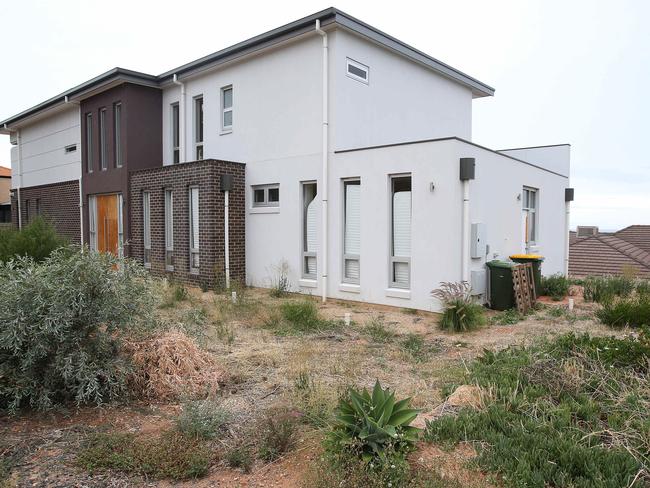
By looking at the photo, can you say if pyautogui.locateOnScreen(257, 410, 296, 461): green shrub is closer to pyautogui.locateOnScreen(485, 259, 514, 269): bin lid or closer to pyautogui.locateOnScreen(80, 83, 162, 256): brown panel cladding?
pyautogui.locateOnScreen(485, 259, 514, 269): bin lid

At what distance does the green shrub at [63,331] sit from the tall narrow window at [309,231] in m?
7.33

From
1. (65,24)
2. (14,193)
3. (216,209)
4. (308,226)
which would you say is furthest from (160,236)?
(14,193)

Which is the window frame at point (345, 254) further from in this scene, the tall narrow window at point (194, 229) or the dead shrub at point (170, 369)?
the dead shrub at point (170, 369)

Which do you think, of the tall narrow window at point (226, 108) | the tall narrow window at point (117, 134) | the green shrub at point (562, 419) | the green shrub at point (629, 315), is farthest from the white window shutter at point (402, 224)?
the tall narrow window at point (117, 134)

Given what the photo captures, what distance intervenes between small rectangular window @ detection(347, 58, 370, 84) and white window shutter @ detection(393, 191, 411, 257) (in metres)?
3.25

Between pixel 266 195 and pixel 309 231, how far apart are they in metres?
1.75

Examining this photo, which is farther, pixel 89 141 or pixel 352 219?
pixel 89 141

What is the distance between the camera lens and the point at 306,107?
467 inches

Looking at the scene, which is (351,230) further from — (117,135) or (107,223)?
(107,223)

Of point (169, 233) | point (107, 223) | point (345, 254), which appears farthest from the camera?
point (107, 223)

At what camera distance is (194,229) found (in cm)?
1326

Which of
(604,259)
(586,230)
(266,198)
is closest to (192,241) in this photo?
(266,198)

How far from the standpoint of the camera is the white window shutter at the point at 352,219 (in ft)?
36.3

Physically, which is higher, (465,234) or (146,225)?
(146,225)
